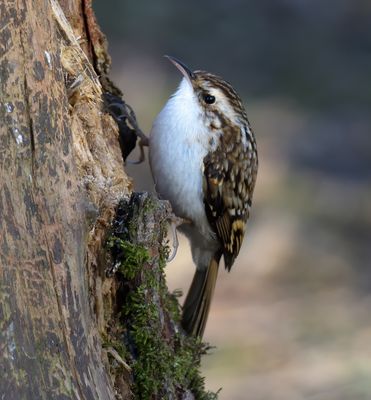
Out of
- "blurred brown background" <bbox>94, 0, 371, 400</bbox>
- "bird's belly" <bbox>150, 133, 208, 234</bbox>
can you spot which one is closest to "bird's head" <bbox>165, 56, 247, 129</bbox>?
"bird's belly" <bbox>150, 133, 208, 234</bbox>

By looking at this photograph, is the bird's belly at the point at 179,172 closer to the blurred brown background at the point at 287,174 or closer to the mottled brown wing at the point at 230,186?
the mottled brown wing at the point at 230,186

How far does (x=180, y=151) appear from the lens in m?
3.54

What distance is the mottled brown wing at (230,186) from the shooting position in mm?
3645

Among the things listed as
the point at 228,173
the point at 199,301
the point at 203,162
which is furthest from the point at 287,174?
the point at 203,162

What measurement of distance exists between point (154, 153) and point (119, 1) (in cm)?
545

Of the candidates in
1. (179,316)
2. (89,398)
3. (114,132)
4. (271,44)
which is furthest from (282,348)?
(271,44)

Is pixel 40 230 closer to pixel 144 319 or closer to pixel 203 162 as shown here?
pixel 144 319

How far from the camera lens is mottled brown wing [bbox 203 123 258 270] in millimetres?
3645

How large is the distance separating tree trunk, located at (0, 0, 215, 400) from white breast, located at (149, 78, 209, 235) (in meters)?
0.55

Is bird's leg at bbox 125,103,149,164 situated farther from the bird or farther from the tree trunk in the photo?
the tree trunk

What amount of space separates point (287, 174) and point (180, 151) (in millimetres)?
3292

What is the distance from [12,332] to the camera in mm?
2486

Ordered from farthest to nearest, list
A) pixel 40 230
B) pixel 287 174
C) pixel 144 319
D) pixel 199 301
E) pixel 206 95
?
pixel 287 174 → pixel 199 301 → pixel 206 95 → pixel 144 319 → pixel 40 230

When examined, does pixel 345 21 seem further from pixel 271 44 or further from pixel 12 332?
pixel 12 332
